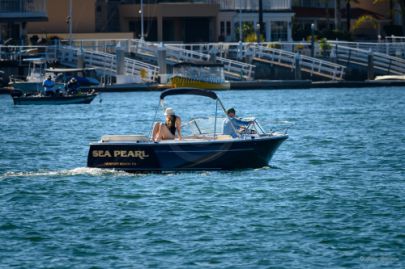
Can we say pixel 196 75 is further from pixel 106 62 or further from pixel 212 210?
pixel 212 210

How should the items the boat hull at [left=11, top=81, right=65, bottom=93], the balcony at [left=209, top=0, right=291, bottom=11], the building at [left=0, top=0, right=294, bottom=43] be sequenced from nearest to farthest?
the boat hull at [left=11, top=81, right=65, bottom=93], the building at [left=0, top=0, right=294, bottom=43], the balcony at [left=209, top=0, right=291, bottom=11]

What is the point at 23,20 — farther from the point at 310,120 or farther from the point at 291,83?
the point at 310,120

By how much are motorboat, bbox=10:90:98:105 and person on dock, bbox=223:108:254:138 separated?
3931cm

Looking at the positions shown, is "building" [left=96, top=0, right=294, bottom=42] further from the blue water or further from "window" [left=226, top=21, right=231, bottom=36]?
the blue water

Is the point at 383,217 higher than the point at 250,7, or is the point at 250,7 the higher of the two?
the point at 250,7

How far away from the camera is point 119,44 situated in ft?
298

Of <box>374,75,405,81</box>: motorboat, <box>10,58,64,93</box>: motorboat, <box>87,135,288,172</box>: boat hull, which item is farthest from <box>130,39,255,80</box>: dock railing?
<box>87,135,288,172</box>: boat hull

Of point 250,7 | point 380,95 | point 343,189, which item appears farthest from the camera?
point 250,7

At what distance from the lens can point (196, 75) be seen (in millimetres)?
88000

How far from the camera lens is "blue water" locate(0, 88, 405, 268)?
25375 mm

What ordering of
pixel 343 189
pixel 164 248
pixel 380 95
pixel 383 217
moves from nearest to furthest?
pixel 164 248 < pixel 383 217 < pixel 343 189 < pixel 380 95

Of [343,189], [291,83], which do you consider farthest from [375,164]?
[291,83]

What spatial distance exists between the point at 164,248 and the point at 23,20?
242 feet

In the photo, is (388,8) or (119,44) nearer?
(119,44)
